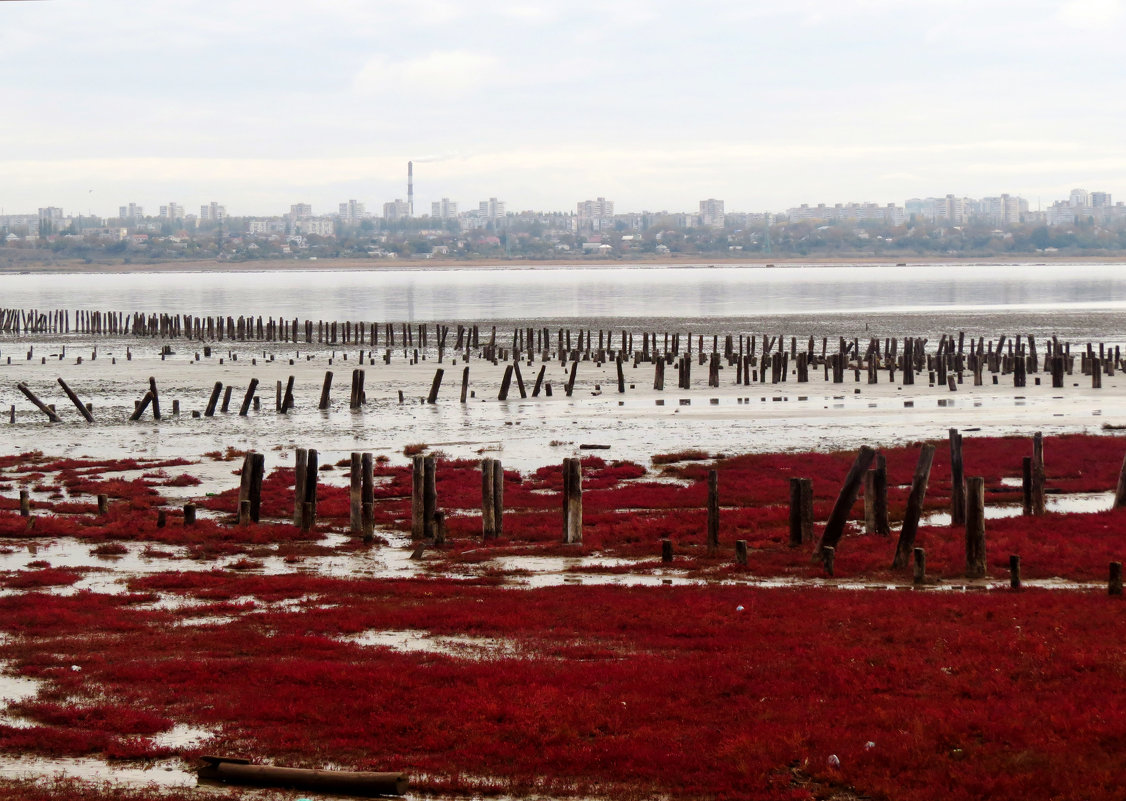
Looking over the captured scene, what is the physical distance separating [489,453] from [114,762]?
22.2m

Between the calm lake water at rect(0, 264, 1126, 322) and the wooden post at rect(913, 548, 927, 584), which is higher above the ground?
the calm lake water at rect(0, 264, 1126, 322)

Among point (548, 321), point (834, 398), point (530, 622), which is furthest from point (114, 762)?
point (548, 321)

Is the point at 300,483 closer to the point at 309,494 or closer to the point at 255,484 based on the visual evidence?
the point at 309,494

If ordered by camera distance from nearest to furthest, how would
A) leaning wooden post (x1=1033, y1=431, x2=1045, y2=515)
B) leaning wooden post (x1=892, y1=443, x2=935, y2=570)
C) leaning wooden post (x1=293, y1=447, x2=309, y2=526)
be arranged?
leaning wooden post (x1=892, y1=443, x2=935, y2=570)
leaning wooden post (x1=1033, y1=431, x2=1045, y2=515)
leaning wooden post (x1=293, y1=447, x2=309, y2=526)

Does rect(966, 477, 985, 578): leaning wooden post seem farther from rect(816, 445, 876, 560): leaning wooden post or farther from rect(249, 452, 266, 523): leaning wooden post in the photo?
rect(249, 452, 266, 523): leaning wooden post

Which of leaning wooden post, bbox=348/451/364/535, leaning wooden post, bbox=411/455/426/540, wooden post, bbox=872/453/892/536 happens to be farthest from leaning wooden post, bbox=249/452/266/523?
wooden post, bbox=872/453/892/536

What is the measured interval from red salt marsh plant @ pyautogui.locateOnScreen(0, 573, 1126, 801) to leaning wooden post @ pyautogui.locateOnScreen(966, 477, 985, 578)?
56.9 inches

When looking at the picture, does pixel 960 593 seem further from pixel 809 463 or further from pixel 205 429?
pixel 205 429

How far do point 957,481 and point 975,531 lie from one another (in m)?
2.04

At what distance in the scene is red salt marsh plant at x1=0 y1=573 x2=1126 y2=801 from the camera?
1058 cm

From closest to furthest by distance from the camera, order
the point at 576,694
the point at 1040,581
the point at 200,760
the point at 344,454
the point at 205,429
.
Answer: the point at 200,760 → the point at 576,694 → the point at 1040,581 → the point at 344,454 → the point at 205,429

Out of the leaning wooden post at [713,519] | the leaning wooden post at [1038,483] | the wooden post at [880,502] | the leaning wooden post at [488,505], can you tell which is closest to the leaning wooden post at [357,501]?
the leaning wooden post at [488,505]

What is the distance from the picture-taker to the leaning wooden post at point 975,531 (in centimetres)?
1812

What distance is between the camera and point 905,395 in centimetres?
4544
